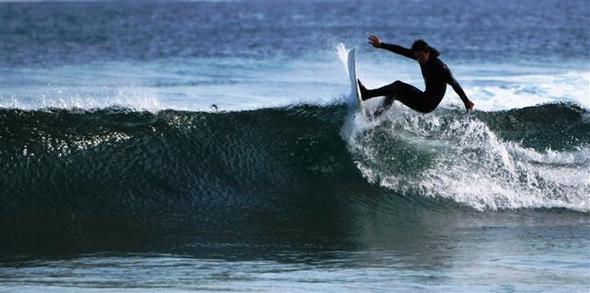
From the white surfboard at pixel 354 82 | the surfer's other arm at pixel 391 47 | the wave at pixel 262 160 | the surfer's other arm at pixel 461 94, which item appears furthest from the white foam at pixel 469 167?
the surfer's other arm at pixel 391 47

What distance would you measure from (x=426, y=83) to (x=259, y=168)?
2.22 metres

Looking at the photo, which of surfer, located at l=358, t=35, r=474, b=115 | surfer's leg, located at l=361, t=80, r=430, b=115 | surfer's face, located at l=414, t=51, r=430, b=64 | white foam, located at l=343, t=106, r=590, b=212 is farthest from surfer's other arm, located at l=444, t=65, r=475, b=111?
white foam, located at l=343, t=106, r=590, b=212

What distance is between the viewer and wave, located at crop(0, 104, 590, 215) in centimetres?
1223

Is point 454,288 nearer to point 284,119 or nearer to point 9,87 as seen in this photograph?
point 284,119

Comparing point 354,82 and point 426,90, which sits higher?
point 354,82

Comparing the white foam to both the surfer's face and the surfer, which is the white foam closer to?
the surfer

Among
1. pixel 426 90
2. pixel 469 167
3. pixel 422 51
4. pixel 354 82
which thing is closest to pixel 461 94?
pixel 426 90

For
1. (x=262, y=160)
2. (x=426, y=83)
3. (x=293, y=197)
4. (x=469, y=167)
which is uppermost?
(x=426, y=83)

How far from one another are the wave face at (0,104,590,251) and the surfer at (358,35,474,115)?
756 mm

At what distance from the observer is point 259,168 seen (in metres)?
13.1

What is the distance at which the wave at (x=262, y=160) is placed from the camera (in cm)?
1223

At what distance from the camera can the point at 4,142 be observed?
504 inches

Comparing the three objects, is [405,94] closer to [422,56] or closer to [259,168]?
[422,56]

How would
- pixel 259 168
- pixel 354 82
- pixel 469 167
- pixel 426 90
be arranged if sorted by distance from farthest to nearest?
pixel 259 168 < pixel 469 167 < pixel 354 82 < pixel 426 90
